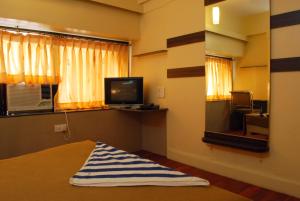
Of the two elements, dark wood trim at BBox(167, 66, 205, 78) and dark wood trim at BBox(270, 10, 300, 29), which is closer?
dark wood trim at BBox(270, 10, 300, 29)

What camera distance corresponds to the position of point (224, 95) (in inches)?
110

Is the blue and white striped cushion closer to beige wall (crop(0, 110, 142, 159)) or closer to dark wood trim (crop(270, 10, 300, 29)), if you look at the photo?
beige wall (crop(0, 110, 142, 159))

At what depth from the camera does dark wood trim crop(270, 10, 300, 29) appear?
2.12 m

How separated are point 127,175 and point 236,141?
1746 millimetres

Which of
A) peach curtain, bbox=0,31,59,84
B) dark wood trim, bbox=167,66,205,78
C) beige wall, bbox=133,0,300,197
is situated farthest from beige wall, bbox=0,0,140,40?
dark wood trim, bbox=167,66,205,78

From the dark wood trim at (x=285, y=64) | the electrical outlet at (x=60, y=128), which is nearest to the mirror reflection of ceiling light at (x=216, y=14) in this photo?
the dark wood trim at (x=285, y=64)

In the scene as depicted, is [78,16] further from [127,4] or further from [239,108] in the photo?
[239,108]

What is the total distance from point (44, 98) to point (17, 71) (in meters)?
0.53

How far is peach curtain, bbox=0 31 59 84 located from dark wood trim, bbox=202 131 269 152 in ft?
7.50

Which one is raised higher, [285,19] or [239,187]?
[285,19]

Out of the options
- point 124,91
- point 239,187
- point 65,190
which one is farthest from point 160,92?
point 65,190

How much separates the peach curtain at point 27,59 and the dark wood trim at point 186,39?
1.71 meters

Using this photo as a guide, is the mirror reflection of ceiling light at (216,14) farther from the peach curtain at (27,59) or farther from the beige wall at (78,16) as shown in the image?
the peach curtain at (27,59)

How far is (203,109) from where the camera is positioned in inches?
115
